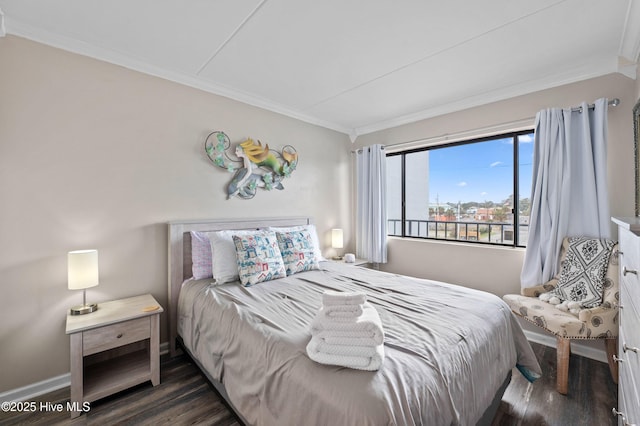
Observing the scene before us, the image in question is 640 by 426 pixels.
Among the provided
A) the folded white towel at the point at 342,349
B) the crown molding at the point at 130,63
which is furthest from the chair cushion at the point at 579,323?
the crown molding at the point at 130,63

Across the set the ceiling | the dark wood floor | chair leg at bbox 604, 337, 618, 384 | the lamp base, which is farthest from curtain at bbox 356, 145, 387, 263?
the lamp base

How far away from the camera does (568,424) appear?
1.65 m

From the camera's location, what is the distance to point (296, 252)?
2680 millimetres

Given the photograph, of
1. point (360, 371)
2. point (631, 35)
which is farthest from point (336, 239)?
point (631, 35)

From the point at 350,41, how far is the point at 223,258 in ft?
6.57

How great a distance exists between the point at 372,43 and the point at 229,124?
5.31 feet

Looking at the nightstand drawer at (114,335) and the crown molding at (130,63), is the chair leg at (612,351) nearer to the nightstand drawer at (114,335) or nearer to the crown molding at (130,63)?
the nightstand drawer at (114,335)

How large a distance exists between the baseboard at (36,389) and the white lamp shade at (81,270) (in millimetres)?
755

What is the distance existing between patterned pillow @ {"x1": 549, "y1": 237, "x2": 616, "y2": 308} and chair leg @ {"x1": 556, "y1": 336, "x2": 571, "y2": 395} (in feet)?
1.34

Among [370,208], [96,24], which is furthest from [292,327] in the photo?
[370,208]

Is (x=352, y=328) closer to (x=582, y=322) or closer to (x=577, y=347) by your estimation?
(x=582, y=322)

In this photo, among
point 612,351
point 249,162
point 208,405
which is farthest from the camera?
point 249,162

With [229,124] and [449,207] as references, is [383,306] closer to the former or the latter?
[229,124]

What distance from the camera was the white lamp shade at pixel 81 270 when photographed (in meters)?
1.84
